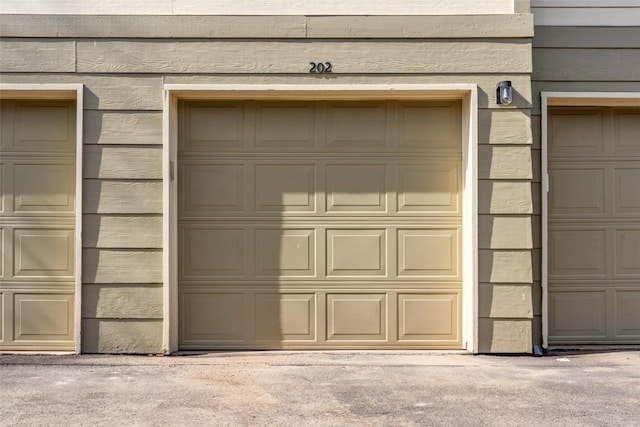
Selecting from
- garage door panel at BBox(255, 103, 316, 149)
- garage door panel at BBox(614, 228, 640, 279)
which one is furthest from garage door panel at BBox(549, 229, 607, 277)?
garage door panel at BBox(255, 103, 316, 149)

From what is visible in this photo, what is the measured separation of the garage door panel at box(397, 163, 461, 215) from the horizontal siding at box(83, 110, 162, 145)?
7.90 feet

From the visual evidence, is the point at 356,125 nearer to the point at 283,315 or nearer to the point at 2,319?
the point at 283,315

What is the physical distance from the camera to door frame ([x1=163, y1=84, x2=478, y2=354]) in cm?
629

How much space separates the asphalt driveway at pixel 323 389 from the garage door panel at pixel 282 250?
81 centimetres

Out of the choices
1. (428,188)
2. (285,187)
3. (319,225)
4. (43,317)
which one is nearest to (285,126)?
(285,187)

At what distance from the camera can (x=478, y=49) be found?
6375 millimetres

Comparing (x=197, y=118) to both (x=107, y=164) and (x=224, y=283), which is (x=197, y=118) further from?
(x=224, y=283)

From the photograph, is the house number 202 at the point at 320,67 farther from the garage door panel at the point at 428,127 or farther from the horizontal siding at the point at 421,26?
the garage door panel at the point at 428,127

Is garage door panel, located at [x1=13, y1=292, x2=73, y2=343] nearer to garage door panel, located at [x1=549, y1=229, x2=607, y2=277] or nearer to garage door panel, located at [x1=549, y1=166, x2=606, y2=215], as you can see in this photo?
garage door panel, located at [x1=549, y1=229, x2=607, y2=277]

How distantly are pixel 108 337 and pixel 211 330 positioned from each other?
3.19 ft

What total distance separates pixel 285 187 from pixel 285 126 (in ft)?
1.99

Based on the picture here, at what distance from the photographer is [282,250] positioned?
653cm

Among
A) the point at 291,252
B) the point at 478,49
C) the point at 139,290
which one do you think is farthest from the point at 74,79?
the point at 478,49

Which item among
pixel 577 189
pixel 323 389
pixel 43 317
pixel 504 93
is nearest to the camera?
pixel 323 389
